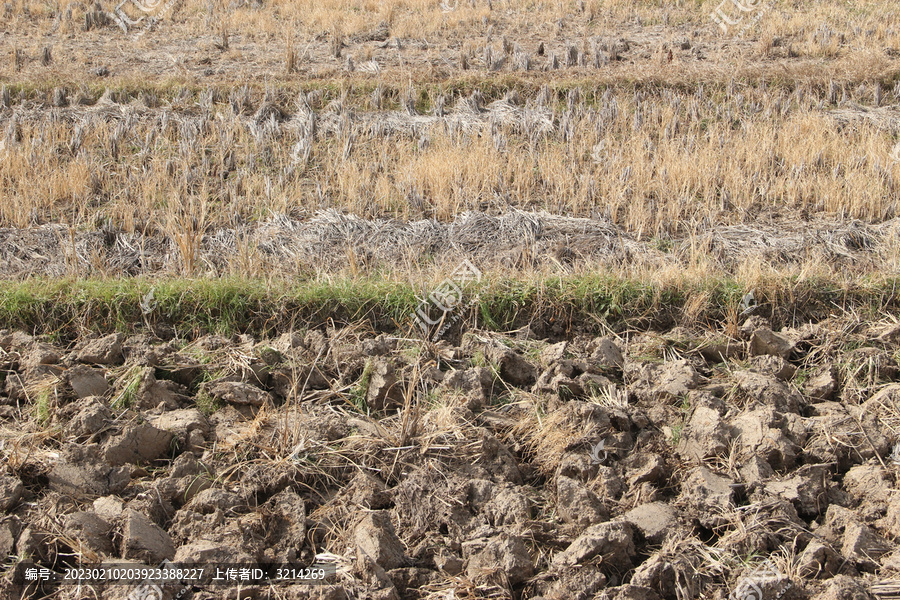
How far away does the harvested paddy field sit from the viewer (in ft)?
11.0

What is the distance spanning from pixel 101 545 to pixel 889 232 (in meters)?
6.21

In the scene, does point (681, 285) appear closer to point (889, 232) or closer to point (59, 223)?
point (889, 232)

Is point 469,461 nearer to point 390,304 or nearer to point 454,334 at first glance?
point 454,334

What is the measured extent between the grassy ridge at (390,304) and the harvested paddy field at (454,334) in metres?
0.02

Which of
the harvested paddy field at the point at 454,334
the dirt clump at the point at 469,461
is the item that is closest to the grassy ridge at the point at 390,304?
the harvested paddy field at the point at 454,334

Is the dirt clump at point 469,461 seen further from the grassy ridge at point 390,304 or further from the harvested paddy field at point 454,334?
the grassy ridge at point 390,304

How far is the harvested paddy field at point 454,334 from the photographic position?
3.35 metres

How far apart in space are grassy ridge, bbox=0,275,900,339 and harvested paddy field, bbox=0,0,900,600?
2cm

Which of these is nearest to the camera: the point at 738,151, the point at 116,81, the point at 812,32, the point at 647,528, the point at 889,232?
the point at 647,528

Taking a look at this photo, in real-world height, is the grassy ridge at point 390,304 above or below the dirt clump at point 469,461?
above

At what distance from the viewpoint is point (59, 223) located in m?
6.99

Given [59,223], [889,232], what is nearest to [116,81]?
[59,223]

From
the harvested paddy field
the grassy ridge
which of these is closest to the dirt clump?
the harvested paddy field

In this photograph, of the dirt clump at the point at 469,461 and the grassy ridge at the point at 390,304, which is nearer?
the dirt clump at the point at 469,461
